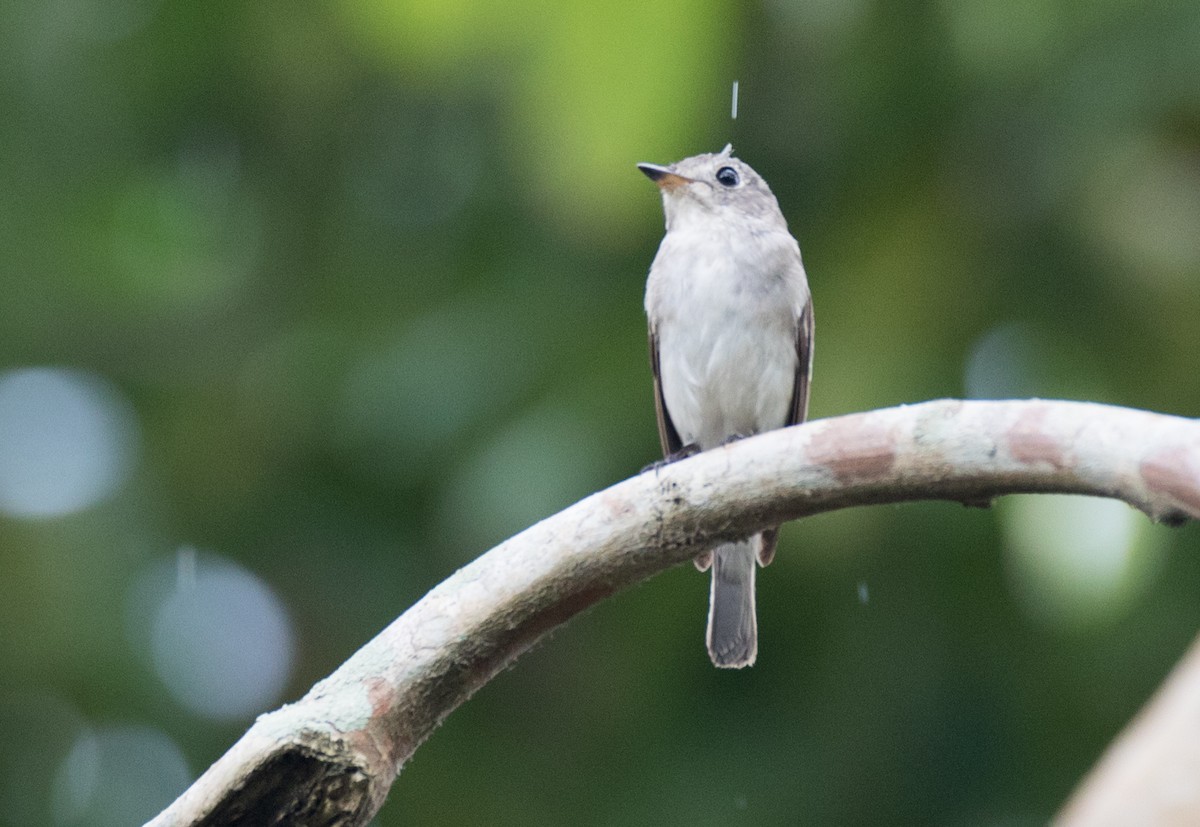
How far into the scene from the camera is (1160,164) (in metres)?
5.30

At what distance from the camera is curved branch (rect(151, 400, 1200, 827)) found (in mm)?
2482

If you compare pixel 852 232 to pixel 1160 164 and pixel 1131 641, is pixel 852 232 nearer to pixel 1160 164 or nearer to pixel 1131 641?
pixel 1160 164

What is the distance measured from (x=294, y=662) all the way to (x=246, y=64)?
90.0 inches

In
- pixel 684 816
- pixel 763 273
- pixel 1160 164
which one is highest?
pixel 1160 164

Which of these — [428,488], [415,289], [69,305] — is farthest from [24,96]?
[428,488]

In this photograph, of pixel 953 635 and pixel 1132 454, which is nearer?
pixel 1132 454

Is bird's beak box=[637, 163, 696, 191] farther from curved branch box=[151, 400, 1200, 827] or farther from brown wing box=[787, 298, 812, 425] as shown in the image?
curved branch box=[151, 400, 1200, 827]

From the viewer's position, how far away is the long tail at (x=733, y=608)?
4922 mm

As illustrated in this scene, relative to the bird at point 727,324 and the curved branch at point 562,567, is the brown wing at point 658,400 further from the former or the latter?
the curved branch at point 562,567

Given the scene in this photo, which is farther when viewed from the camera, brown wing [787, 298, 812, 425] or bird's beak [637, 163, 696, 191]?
brown wing [787, 298, 812, 425]

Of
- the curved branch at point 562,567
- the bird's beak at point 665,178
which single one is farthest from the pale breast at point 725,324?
the curved branch at point 562,567

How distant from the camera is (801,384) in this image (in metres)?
5.47

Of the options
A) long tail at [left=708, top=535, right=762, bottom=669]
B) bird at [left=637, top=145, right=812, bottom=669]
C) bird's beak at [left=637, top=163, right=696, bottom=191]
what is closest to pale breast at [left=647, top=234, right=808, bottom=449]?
bird at [left=637, top=145, right=812, bottom=669]

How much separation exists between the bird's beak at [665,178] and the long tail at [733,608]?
3.89 ft
